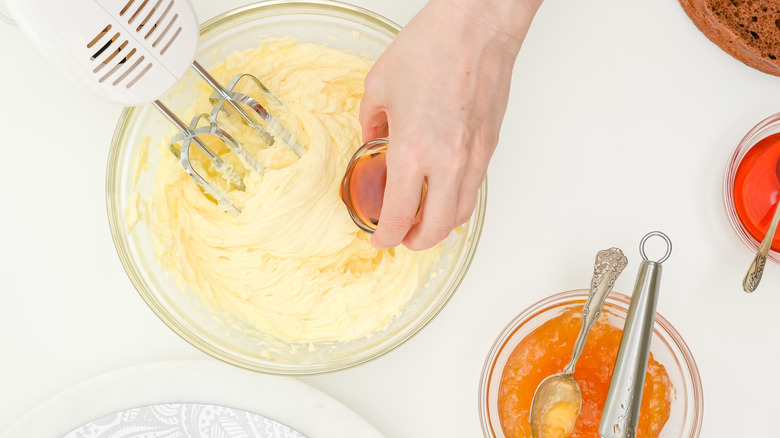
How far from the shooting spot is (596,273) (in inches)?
34.9

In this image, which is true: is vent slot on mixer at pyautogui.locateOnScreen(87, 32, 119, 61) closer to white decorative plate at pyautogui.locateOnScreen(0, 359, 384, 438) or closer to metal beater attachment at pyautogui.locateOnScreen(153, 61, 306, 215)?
metal beater attachment at pyautogui.locateOnScreen(153, 61, 306, 215)

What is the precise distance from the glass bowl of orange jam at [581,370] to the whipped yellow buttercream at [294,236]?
0.20 meters

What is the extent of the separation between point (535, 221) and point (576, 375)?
0.26 meters

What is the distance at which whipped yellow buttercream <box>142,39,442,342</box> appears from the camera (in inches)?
35.7

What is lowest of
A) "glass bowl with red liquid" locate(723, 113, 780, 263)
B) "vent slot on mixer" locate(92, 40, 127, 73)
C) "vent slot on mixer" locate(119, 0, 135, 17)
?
"vent slot on mixer" locate(92, 40, 127, 73)

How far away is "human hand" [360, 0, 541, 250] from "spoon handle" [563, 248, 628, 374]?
27cm

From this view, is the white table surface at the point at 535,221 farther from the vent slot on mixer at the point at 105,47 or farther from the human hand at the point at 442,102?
the vent slot on mixer at the point at 105,47

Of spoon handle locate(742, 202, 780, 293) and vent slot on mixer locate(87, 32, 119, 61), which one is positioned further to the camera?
spoon handle locate(742, 202, 780, 293)

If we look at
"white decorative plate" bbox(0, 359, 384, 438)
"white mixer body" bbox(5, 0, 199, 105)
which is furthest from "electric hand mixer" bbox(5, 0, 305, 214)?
"white decorative plate" bbox(0, 359, 384, 438)

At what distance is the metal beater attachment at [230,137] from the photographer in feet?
2.74

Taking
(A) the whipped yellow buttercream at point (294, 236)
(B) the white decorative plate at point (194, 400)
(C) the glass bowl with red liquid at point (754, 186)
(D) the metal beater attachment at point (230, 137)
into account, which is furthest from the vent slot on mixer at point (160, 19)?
(C) the glass bowl with red liquid at point (754, 186)

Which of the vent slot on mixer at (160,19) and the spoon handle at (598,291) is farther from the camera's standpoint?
the spoon handle at (598,291)

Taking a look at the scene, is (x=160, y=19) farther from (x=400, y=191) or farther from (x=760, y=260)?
(x=760, y=260)

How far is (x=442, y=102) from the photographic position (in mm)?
707
